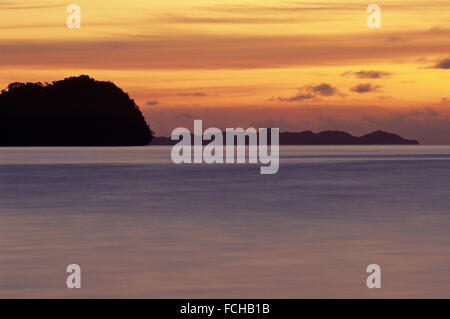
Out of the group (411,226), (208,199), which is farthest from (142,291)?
(208,199)

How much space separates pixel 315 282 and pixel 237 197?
23.1 metres

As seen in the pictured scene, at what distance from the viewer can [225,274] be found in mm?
16031

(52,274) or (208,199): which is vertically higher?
(208,199)

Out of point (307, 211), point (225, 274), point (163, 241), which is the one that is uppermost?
point (307, 211)

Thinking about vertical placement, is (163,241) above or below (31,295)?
above

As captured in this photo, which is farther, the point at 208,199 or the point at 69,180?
the point at 69,180

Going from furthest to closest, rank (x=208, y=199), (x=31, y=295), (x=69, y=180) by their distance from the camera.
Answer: (x=69, y=180)
(x=208, y=199)
(x=31, y=295)
